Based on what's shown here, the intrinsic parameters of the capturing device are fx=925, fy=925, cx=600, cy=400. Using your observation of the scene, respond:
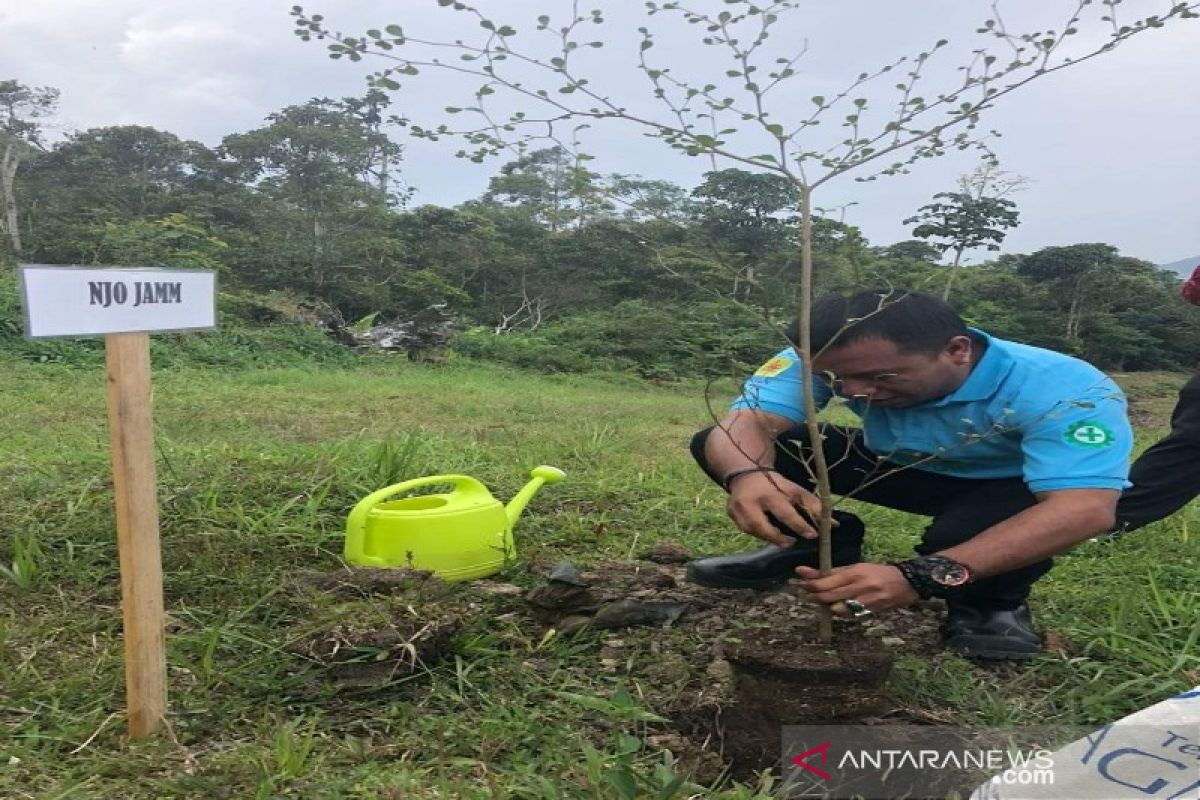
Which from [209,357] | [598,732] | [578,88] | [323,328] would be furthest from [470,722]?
[323,328]

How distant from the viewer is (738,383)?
1675 mm

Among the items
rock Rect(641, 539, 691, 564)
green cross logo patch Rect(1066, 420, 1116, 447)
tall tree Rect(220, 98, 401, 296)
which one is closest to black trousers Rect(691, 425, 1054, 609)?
green cross logo patch Rect(1066, 420, 1116, 447)

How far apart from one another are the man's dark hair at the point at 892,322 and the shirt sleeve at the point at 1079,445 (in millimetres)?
256

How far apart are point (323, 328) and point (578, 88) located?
10.5 m

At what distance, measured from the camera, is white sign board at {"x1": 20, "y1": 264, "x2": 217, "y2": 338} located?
1.34m

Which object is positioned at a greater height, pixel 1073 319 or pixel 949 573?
pixel 1073 319

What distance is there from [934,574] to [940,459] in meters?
0.50

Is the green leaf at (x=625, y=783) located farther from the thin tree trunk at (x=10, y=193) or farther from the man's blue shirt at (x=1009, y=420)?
the thin tree trunk at (x=10, y=193)

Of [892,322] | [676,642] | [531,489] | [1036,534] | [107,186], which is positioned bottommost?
[676,642]

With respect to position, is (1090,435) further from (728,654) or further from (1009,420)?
(728,654)

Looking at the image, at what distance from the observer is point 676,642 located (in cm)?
203

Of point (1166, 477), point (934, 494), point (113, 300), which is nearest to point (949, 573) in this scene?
point (934, 494)

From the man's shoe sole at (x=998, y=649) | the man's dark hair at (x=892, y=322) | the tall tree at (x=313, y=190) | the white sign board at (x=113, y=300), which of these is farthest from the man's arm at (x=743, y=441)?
the tall tree at (x=313, y=190)

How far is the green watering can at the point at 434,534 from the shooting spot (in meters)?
2.27
